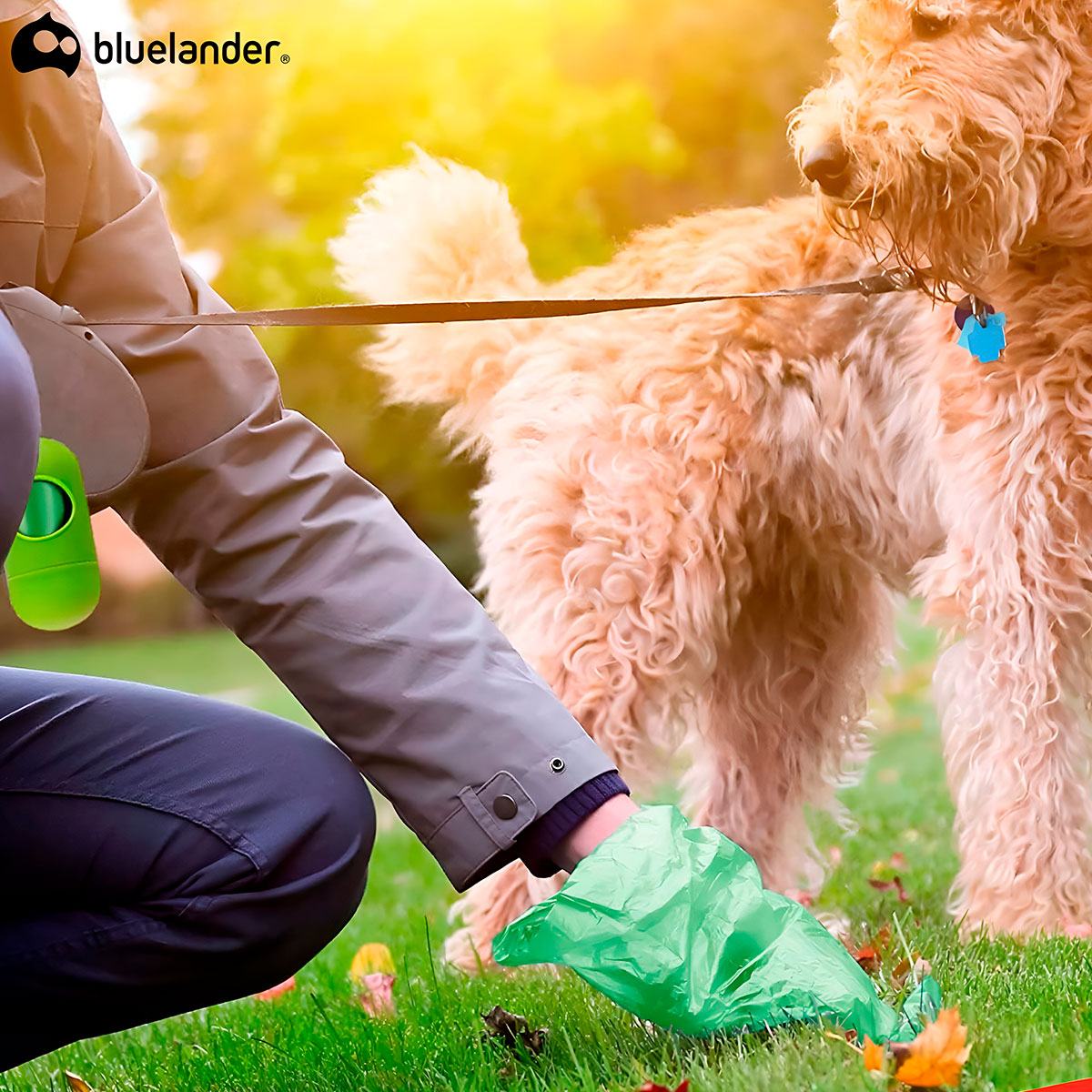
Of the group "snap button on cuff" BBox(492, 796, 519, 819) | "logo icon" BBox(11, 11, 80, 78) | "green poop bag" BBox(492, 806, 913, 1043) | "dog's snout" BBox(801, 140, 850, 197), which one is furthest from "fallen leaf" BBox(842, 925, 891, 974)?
"logo icon" BBox(11, 11, 80, 78)

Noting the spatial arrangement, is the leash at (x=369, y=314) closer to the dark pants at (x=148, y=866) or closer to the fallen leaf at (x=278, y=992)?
the dark pants at (x=148, y=866)

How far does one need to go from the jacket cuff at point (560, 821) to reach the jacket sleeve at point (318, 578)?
0.07ft

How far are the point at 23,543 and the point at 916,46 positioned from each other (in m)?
2.06

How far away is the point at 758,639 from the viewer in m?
4.00

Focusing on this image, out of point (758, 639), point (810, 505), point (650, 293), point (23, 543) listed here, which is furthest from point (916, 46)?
point (23, 543)

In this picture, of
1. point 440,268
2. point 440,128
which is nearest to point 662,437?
point 440,268

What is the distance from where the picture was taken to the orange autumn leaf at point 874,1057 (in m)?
1.85

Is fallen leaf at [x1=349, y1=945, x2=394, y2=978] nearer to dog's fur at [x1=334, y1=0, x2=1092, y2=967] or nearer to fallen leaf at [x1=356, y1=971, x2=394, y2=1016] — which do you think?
fallen leaf at [x1=356, y1=971, x2=394, y2=1016]

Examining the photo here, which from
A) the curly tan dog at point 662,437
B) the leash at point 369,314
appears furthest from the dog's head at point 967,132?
the leash at point 369,314

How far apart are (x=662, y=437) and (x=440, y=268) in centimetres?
77

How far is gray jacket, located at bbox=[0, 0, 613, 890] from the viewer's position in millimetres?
1959

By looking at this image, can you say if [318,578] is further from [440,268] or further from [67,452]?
[440,268]

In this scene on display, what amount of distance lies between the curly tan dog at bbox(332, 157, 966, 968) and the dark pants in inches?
57.5

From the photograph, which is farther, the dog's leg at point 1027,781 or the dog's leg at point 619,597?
the dog's leg at point 619,597
